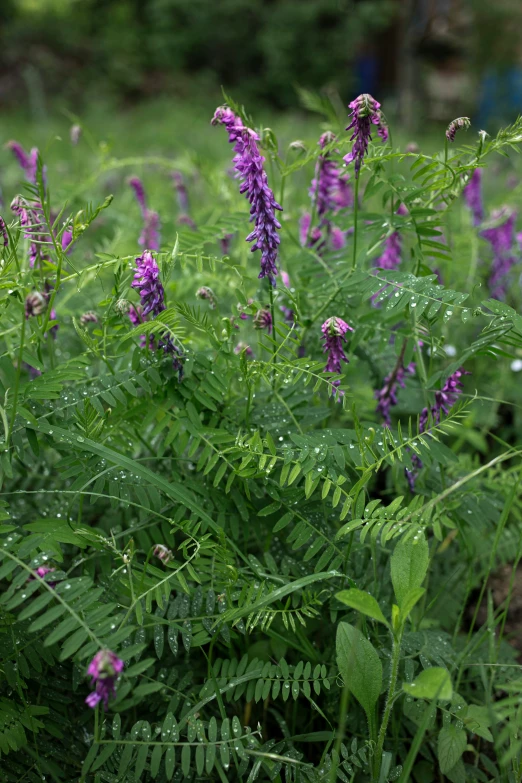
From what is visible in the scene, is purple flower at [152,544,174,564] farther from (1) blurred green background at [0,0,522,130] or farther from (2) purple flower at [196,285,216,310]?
(1) blurred green background at [0,0,522,130]

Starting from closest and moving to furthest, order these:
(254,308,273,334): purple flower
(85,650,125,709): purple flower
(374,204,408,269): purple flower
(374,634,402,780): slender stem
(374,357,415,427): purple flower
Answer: (85,650,125,709): purple flower → (374,634,402,780): slender stem → (254,308,273,334): purple flower → (374,357,415,427): purple flower → (374,204,408,269): purple flower

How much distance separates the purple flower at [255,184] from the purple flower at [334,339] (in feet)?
0.56

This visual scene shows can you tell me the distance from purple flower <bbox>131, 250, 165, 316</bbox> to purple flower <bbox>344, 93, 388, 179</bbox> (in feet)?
1.58

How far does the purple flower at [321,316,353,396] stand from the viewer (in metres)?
1.41

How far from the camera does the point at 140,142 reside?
8.12 metres

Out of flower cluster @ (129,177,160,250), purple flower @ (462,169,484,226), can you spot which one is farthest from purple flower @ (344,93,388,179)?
purple flower @ (462,169,484,226)

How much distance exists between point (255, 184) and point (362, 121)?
0.26 m

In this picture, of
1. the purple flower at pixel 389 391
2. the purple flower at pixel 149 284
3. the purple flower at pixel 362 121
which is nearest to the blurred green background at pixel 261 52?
the purple flower at pixel 389 391

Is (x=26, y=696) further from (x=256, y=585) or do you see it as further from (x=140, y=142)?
(x=140, y=142)

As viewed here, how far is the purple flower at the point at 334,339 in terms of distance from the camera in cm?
141

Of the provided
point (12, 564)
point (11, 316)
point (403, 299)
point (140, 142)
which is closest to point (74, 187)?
point (11, 316)

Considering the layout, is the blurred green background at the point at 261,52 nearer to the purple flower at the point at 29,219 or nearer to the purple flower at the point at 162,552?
the purple flower at the point at 29,219

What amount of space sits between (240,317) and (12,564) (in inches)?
28.3

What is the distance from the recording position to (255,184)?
55.4 inches
